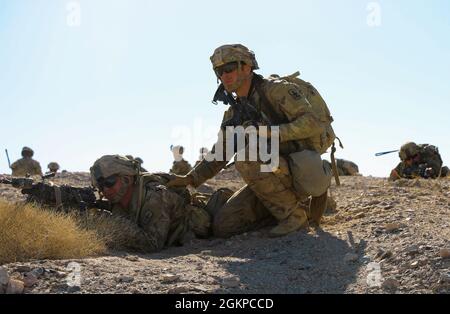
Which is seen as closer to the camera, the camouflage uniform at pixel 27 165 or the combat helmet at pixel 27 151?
the camouflage uniform at pixel 27 165

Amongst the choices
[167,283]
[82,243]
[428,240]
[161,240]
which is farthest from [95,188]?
[428,240]

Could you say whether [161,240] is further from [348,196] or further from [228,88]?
[348,196]

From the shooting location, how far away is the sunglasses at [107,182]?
5.31 meters

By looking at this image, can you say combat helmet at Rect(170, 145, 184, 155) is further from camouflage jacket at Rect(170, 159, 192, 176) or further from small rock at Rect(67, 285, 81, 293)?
small rock at Rect(67, 285, 81, 293)

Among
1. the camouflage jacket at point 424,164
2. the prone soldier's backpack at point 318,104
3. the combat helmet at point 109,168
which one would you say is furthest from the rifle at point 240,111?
the camouflage jacket at point 424,164

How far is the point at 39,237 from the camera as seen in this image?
411 centimetres

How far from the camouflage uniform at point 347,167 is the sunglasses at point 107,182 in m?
11.5

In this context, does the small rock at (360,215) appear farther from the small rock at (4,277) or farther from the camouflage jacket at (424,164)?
the camouflage jacket at (424,164)

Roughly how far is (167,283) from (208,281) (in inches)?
9.9

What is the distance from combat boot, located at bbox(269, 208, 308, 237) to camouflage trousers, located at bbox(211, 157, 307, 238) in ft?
0.10

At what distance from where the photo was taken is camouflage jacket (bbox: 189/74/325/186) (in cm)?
512

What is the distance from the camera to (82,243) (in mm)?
4340

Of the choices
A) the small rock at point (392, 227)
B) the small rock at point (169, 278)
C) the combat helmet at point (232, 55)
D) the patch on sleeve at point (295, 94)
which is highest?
the combat helmet at point (232, 55)

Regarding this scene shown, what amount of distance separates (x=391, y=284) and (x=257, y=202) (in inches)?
90.8
